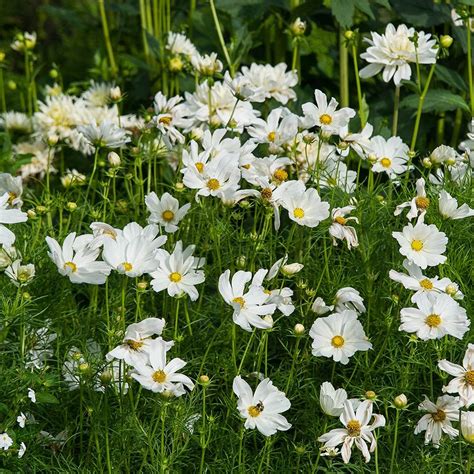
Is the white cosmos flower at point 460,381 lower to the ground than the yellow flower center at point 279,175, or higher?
lower

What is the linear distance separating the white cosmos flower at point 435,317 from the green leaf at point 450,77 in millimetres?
1188

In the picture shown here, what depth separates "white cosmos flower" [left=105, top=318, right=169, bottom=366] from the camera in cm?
178

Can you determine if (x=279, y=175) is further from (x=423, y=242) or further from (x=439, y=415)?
(x=439, y=415)

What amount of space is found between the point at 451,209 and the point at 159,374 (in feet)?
2.32

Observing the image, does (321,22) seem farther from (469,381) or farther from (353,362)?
(469,381)

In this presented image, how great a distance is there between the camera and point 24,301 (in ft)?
6.64

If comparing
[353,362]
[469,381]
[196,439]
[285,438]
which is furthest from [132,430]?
[469,381]

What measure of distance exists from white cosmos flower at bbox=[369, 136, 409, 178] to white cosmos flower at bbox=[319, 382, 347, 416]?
737 millimetres

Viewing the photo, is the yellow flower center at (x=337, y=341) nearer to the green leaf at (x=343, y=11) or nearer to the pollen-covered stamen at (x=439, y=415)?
the pollen-covered stamen at (x=439, y=415)

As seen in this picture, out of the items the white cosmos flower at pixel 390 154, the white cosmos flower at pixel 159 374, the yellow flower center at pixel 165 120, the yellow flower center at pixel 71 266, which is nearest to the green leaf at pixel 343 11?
the white cosmos flower at pixel 390 154

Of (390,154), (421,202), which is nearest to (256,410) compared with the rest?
(421,202)

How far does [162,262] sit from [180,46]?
1172 mm

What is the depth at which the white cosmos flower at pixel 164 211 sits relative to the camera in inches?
84.4

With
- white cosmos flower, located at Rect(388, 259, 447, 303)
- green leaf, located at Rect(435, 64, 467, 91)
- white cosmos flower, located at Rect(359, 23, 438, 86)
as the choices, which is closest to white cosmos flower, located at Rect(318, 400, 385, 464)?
white cosmos flower, located at Rect(388, 259, 447, 303)
